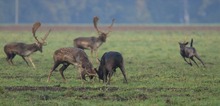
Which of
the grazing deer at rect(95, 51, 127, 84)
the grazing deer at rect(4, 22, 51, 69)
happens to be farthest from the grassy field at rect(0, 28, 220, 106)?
the grazing deer at rect(4, 22, 51, 69)

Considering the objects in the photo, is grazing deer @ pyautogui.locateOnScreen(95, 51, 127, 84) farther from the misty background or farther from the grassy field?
the misty background

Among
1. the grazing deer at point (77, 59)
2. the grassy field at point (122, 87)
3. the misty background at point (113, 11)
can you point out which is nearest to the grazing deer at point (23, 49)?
the grassy field at point (122, 87)

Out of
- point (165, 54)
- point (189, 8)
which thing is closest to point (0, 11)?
point (189, 8)

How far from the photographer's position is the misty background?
350 ft

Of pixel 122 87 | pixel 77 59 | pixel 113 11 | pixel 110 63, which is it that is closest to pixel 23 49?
pixel 77 59

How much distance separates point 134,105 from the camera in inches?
624

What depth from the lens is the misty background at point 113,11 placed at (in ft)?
350

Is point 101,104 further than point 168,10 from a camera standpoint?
No

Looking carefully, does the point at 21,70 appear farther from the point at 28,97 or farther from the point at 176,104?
the point at 176,104

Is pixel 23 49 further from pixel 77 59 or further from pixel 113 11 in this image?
pixel 113 11

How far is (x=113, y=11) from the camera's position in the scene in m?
108

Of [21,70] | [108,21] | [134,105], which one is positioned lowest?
[134,105]

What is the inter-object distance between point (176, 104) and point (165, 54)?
750 inches

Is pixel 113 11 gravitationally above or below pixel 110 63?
above
